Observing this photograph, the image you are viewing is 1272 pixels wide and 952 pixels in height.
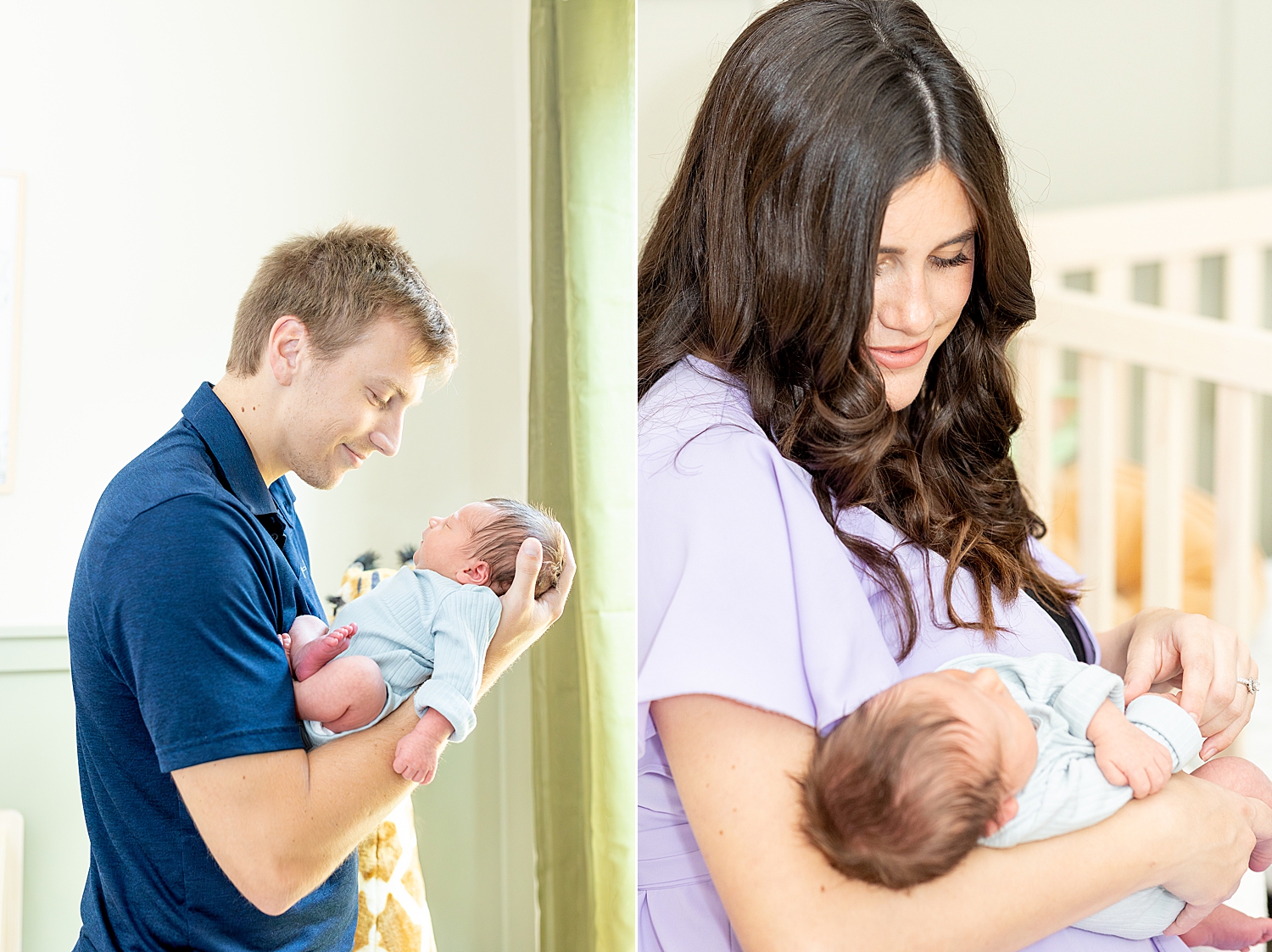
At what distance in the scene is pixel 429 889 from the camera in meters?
0.71

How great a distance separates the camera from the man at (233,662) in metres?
0.55

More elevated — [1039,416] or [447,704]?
[1039,416]

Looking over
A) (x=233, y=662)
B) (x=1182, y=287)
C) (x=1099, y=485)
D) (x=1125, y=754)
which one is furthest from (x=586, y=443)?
(x=1182, y=287)

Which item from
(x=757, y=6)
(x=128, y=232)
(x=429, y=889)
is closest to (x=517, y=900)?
(x=429, y=889)

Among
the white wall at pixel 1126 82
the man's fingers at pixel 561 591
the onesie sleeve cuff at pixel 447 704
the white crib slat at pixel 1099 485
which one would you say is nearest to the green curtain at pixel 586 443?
the man's fingers at pixel 561 591

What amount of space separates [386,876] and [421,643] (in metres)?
0.18

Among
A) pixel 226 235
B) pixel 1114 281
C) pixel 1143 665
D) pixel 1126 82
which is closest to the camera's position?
pixel 226 235

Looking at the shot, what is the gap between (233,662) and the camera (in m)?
0.55

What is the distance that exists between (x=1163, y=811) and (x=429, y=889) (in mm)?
557

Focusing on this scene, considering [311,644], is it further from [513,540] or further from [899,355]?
[899,355]

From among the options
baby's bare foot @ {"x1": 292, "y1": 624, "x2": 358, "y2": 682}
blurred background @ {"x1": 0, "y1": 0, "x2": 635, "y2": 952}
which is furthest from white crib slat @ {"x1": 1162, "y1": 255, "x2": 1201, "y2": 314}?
baby's bare foot @ {"x1": 292, "y1": 624, "x2": 358, "y2": 682}

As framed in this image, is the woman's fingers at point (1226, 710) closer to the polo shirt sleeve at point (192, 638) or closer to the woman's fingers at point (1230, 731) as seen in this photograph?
the woman's fingers at point (1230, 731)

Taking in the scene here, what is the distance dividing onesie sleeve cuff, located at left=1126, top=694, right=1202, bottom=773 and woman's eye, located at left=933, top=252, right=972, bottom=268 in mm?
388

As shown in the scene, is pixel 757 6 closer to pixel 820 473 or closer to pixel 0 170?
pixel 820 473
